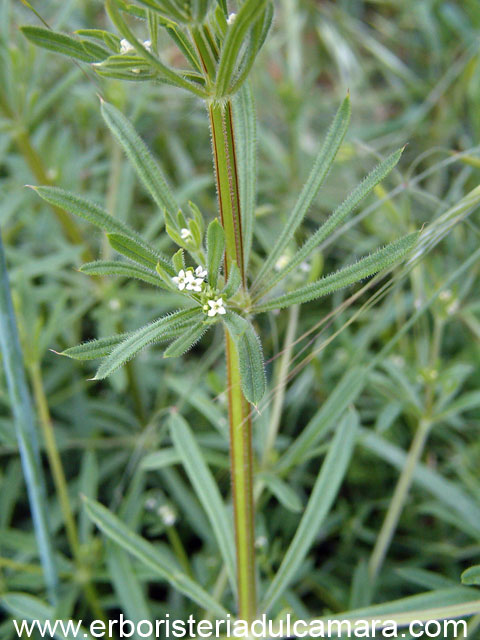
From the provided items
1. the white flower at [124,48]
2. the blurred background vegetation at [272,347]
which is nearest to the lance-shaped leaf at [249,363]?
the blurred background vegetation at [272,347]

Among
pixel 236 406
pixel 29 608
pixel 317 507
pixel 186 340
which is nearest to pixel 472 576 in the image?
pixel 317 507

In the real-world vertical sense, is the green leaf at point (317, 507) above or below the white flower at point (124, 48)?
below

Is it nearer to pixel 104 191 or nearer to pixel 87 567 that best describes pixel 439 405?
pixel 87 567

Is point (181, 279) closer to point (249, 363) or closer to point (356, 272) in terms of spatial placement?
point (249, 363)

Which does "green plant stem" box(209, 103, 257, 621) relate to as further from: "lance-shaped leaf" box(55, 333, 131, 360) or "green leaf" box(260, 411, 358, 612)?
"lance-shaped leaf" box(55, 333, 131, 360)

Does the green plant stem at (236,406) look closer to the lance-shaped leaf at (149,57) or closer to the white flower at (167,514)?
the lance-shaped leaf at (149,57)

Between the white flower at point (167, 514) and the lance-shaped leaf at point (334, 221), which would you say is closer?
the lance-shaped leaf at point (334, 221)
